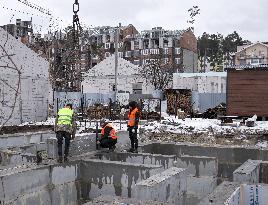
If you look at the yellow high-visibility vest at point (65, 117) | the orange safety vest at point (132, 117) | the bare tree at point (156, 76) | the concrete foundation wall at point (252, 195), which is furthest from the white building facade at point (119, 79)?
the concrete foundation wall at point (252, 195)

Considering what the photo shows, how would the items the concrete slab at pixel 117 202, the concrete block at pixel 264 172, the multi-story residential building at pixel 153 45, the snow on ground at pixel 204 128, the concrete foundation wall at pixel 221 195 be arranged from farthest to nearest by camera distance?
the multi-story residential building at pixel 153 45, the snow on ground at pixel 204 128, the concrete block at pixel 264 172, the concrete foundation wall at pixel 221 195, the concrete slab at pixel 117 202

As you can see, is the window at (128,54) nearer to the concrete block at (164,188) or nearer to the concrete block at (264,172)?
the concrete block at (264,172)

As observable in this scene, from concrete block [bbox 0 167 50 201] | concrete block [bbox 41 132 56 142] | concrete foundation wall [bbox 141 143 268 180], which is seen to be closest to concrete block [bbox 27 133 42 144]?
concrete block [bbox 41 132 56 142]

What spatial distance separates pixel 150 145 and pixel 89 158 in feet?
11.2

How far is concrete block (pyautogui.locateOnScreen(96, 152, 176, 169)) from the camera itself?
41.2ft

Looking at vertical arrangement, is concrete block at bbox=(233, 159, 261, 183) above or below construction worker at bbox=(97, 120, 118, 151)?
below

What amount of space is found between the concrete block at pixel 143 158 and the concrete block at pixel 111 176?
1144 mm

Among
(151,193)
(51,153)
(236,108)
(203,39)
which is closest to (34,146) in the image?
(51,153)

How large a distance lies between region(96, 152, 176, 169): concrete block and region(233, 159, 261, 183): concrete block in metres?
2.61

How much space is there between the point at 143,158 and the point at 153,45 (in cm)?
7109

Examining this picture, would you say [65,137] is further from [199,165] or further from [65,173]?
[199,165]

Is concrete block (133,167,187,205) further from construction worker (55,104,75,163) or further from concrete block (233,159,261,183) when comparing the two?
construction worker (55,104,75,163)

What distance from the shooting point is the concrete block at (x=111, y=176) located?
35.4 ft

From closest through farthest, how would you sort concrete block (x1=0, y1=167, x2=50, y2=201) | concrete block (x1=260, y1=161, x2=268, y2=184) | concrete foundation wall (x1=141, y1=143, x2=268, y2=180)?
concrete block (x1=0, y1=167, x2=50, y2=201)
concrete block (x1=260, y1=161, x2=268, y2=184)
concrete foundation wall (x1=141, y1=143, x2=268, y2=180)
